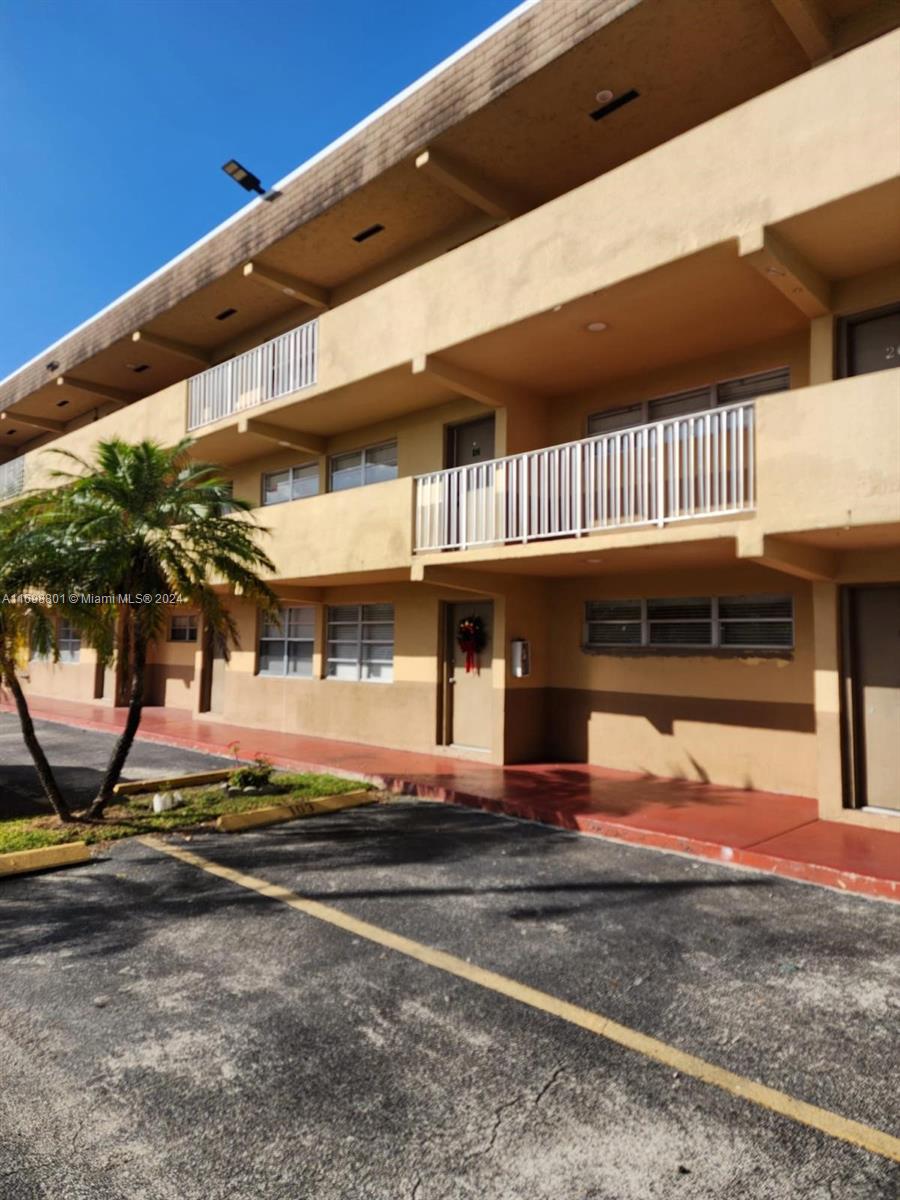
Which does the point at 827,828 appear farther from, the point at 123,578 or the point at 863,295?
the point at 123,578

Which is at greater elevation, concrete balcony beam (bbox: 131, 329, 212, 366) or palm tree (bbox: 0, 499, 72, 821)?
concrete balcony beam (bbox: 131, 329, 212, 366)

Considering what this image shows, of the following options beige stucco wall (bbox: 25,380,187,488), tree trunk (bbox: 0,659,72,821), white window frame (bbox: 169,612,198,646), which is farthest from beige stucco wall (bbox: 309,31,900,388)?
white window frame (bbox: 169,612,198,646)

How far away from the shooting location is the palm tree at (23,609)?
8.66 m

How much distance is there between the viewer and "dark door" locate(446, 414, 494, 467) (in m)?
13.2

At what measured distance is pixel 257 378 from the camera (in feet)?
50.9

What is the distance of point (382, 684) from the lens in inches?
583

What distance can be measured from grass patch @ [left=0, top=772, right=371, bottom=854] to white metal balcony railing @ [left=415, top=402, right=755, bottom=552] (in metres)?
4.00

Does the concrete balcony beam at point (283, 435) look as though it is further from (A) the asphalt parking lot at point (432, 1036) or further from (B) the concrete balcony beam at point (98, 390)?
(B) the concrete balcony beam at point (98, 390)

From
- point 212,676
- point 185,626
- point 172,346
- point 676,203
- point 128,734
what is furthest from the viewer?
point 185,626

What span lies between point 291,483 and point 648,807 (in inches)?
444

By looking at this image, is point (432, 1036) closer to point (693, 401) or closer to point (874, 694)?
point (874, 694)

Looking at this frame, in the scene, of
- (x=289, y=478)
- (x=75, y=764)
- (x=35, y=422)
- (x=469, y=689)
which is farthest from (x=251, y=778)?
(x=35, y=422)

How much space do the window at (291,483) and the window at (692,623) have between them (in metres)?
7.30

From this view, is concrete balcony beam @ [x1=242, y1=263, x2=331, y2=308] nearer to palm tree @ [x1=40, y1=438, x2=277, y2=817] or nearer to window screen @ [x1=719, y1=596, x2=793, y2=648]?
palm tree @ [x1=40, y1=438, x2=277, y2=817]
